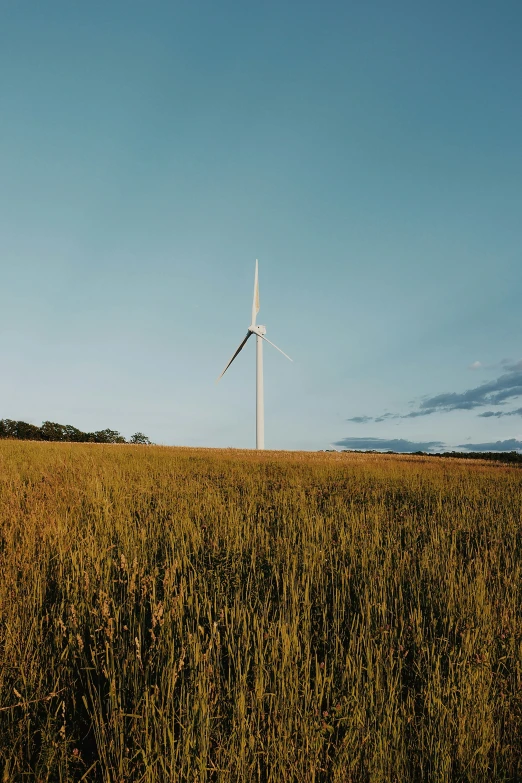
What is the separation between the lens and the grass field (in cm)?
228

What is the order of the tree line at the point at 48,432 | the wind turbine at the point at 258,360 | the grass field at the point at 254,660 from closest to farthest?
the grass field at the point at 254,660, the wind turbine at the point at 258,360, the tree line at the point at 48,432

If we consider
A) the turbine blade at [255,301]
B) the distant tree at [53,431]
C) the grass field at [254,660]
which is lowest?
the grass field at [254,660]

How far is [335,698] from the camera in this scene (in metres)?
2.81

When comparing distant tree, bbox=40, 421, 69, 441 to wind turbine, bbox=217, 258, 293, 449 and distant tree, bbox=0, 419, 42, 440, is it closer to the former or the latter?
distant tree, bbox=0, 419, 42, 440

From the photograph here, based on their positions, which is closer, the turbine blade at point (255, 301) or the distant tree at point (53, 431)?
the turbine blade at point (255, 301)

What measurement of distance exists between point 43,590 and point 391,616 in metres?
3.29

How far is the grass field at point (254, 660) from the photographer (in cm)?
228

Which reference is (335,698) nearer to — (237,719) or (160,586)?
(237,719)

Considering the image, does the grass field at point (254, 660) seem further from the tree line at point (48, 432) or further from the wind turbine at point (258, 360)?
the tree line at point (48, 432)

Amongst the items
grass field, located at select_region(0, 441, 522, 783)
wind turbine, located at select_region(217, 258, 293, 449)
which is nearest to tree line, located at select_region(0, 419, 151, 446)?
wind turbine, located at select_region(217, 258, 293, 449)

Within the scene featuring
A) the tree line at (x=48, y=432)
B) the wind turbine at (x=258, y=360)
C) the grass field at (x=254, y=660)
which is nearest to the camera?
the grass field at (x=254, y=660)

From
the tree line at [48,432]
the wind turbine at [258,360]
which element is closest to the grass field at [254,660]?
the wind turbine at [258,360]

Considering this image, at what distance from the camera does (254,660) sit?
2945 mm

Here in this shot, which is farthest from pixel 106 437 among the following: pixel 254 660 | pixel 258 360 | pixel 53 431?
pixel 254 660
